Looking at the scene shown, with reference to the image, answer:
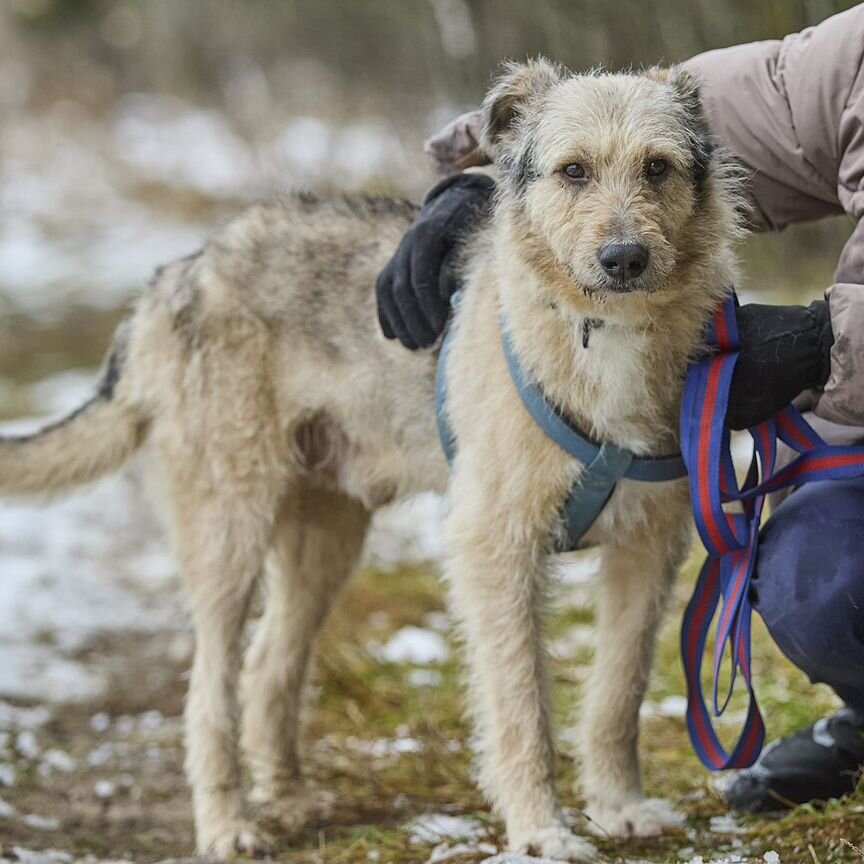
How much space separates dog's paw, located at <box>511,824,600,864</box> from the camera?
300cm

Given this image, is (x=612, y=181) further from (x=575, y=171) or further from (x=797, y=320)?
(x=797, y=320)

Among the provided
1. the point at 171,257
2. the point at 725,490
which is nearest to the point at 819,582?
the point at 725,490

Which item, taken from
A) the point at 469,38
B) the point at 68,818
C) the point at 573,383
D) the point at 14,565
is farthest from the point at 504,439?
the point at 469,38

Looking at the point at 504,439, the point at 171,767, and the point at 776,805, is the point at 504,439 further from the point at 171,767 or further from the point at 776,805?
the point at 171,767

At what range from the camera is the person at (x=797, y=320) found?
113 inches

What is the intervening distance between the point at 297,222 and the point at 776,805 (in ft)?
7.51

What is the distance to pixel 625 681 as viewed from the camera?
3404mm

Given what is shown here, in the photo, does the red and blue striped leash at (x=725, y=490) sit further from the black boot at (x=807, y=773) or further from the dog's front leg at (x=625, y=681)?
the black boot at (x=807, y=773)

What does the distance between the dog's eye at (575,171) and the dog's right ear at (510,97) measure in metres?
0.38

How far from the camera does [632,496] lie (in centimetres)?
317

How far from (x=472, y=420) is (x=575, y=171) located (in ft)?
2.49

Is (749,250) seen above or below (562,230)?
below

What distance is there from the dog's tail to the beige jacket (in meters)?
1.50

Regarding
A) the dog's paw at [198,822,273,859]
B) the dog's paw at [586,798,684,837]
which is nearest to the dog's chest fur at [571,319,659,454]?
the dog's paw at [586,798,684,837]
